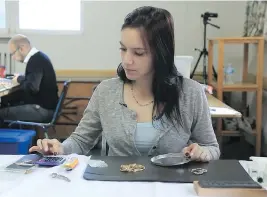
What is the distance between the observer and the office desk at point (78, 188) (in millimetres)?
1001

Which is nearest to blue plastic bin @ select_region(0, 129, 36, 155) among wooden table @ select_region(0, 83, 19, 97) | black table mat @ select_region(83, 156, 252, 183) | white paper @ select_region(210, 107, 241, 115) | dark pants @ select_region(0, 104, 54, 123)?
wooden table @ select_region(0, 83, 19, 97)

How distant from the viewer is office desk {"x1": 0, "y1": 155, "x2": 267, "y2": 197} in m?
1.00

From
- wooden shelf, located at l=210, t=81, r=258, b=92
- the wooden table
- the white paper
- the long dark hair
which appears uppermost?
the long dark hair

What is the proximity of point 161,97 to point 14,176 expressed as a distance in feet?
2.07

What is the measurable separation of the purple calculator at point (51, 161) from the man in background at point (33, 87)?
7.37ft

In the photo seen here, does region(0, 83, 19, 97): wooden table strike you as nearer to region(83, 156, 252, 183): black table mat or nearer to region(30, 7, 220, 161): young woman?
region(30, 7, 220, 161): young woman

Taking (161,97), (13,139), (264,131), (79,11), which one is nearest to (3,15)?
(79,11)

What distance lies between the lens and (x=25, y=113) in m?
3.44

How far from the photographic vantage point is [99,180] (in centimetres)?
109

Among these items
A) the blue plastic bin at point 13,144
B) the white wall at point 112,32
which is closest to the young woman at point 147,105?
the blue plastic bin at point 13,144

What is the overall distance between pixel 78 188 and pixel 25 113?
252 cm

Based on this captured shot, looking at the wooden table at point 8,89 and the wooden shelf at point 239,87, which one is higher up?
the wooden shelf at point 239,87

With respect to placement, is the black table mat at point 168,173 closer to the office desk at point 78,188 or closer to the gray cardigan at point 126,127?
the office desk at point 78,188

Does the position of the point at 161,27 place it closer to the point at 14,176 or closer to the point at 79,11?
the point at 14,176
